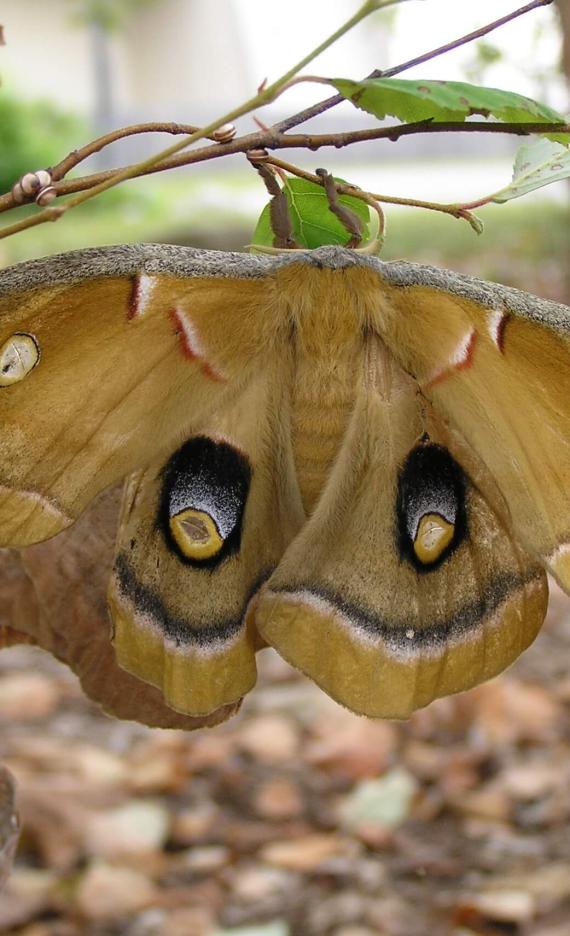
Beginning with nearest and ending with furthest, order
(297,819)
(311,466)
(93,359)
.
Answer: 1. (93,359)
2. (311,466)
3. (297,819)

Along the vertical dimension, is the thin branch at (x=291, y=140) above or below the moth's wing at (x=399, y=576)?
above

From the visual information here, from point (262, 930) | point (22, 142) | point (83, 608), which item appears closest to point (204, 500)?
point (83, 608)

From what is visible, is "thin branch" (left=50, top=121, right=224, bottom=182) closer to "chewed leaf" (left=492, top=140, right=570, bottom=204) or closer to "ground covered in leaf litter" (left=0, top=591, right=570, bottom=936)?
"chewed leaf" (left=492, top=140, right=570, bottom=204)

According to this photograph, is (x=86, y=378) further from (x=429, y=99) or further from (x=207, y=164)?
(x=207, y=164)

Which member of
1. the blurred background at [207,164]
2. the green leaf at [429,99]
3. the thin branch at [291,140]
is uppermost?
the green leaf at [429,99]

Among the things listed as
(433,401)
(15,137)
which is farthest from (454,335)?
(15,137)

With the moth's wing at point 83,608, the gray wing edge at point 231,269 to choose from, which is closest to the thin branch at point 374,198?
the gray wing edge at point 231,269

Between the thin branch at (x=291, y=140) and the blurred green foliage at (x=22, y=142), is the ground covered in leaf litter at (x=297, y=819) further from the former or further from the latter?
the blurred green foliage at (x=22, y=142)
